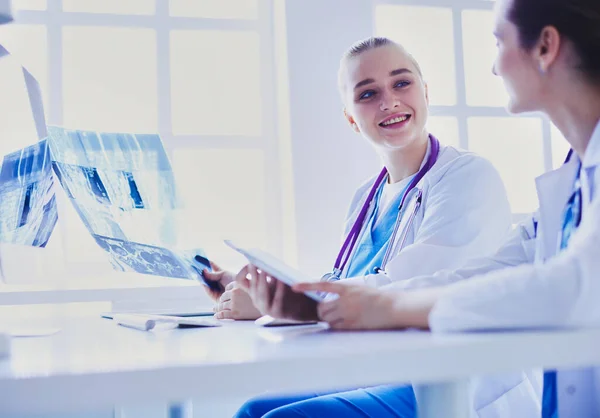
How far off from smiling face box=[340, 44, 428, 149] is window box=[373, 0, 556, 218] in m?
0.99

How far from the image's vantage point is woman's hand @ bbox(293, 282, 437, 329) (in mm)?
848

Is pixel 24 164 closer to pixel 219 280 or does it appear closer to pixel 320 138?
pixel 219 280

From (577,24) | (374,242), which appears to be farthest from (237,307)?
(577,24)

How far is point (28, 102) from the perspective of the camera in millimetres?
1225

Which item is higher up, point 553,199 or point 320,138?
point 320,138

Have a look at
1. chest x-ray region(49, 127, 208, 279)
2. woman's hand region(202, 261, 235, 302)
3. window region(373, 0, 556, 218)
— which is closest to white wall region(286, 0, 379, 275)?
window region(373, 0, 556, 218)

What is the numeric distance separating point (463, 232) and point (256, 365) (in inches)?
38.5

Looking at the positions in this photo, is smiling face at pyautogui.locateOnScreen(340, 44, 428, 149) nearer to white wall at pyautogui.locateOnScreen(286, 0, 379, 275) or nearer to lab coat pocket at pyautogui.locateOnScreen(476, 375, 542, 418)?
white wall at pyautogui.locateOnScreen(286, 0, 379, 275)

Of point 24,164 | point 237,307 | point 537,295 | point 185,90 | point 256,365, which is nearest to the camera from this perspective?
point 256,365

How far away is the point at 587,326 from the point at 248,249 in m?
0.44

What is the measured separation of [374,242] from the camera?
1730mm

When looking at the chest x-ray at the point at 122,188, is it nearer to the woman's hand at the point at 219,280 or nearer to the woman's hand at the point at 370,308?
the woman's hand at the point at 219,280

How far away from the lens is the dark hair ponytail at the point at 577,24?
3.14 ft

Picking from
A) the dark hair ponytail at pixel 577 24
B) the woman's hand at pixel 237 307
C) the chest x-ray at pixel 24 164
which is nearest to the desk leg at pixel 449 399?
the dark hair ponytail at pixel 577 24
